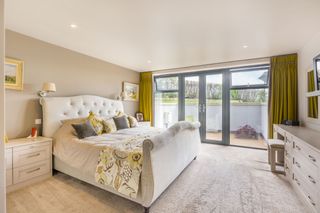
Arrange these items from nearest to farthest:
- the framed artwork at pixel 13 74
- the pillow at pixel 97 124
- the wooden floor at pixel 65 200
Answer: the wooden floor at pixel 65 200 < the framed artwork at pixel 13 74 < the pillow at pixel 97 124

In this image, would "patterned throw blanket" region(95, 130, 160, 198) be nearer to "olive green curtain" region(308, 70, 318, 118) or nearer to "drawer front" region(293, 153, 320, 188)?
"drawer front" region(293, 153, 320, 188)

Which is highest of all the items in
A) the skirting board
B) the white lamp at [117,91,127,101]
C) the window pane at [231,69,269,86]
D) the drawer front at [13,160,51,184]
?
the window pane at [231,69,269,86]

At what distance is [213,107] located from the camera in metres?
4.77

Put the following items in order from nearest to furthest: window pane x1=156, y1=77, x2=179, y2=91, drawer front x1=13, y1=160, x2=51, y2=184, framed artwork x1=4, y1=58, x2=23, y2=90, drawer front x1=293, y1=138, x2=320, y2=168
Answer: drawer front x1=293, y1=138, x2=320, y2=168 < drawer front x1=13, y1=160, x2=51, y2=184 < framed artwork x1=4, y1=58, x2=23, y2=90 < window pane x1=156, y1=77, x2=179, y2=91

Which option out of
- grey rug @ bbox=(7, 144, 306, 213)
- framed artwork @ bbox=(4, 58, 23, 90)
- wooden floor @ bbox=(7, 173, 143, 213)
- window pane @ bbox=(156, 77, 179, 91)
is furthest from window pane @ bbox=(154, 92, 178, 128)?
framed artwork @ bbox=(4, 58, 23, 90)

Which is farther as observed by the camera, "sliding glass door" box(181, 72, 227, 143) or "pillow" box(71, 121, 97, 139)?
"sliding glass door" box(181, 72, 227, 143)

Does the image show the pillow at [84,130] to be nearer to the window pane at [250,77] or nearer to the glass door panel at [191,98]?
the glass door panel at [191,98]

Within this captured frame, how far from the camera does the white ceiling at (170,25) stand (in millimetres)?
1865

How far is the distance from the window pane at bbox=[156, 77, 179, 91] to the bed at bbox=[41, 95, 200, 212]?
7.84 ft

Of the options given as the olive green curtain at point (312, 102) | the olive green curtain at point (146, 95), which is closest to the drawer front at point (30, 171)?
the olive green curtain at point (146, 95)

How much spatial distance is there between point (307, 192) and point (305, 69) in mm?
2496

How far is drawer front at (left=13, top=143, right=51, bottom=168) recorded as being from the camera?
7.23 feet

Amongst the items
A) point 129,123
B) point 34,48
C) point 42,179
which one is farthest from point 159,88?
point 42,179

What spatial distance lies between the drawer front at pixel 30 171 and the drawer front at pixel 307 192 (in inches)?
144
